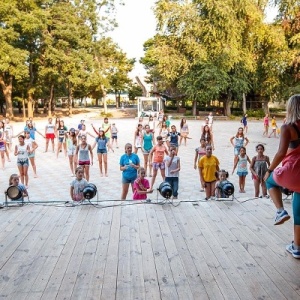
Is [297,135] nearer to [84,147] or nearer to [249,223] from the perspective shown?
[249,223]

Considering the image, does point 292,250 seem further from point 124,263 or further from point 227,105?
point 227,105

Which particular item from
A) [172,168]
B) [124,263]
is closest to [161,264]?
[124,263]

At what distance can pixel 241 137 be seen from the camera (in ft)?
33.9

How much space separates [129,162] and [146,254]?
161 inches

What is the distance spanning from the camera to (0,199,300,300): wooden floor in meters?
2.80

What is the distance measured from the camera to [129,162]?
24.4 feet

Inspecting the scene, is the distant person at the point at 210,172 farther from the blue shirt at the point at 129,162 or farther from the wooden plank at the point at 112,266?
the wooden plank at the point at 112,266

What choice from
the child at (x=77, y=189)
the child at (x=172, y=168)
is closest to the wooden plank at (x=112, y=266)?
the child at (x=77, y=189)

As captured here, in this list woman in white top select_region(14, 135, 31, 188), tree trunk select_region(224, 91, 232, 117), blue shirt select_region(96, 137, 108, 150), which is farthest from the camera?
tree trunk select_region(224, 91, 232, 117)

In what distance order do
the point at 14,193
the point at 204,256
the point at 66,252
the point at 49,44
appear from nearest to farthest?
the point at 204,256, the point at 66,252, the point at 14,193, the point at 49,44

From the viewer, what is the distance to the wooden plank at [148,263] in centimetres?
276

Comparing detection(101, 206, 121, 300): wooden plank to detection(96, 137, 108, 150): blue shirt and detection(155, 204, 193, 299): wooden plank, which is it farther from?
detection(96, 137, 108, 150): blue shirt

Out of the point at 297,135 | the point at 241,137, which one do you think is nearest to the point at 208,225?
the point at 297,135

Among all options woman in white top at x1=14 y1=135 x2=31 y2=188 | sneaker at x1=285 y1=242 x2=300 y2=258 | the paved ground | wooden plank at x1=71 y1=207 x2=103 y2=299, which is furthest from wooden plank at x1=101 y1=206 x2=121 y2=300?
woman in white top at x1=14 y1=135 x2=31 y2=188
